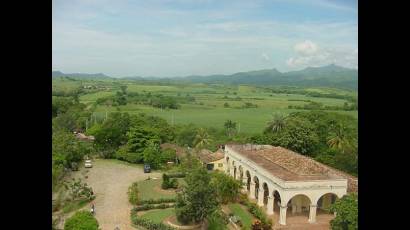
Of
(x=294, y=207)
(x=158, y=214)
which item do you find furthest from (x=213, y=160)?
(x=294, y=207)

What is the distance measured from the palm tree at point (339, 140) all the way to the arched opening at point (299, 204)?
360 centimetres

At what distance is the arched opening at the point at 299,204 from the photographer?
301 inches

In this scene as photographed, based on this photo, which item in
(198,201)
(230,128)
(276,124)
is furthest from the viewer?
(230,128)

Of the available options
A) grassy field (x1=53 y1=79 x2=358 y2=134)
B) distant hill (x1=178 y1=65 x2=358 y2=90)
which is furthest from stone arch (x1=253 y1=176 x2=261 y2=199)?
distant hill (x1=178 y1=65 x2=358 y2=90)

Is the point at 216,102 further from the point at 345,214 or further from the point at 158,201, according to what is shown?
the point at 345,214

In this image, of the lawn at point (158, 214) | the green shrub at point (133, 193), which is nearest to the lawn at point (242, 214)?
the lawn at point (158, 214)

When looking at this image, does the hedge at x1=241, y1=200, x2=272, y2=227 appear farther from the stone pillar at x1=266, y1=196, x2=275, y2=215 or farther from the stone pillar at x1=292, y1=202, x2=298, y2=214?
the stone pillar at x1=292, y1=202, x2=298, y2=214

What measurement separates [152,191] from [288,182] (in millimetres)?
3274

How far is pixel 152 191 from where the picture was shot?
366 inches
